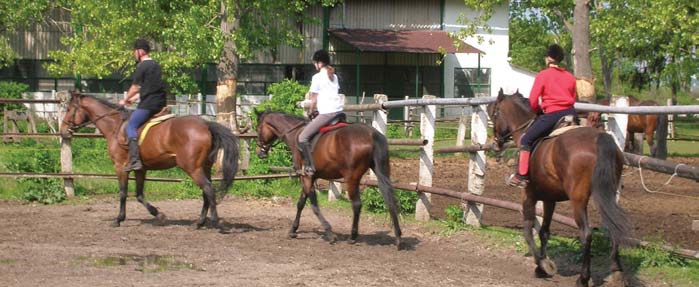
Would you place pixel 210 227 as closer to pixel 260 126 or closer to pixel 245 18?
pixel 260 126

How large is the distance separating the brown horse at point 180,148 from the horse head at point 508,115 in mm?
3743

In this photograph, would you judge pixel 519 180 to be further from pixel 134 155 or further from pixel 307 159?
pixel 134 155

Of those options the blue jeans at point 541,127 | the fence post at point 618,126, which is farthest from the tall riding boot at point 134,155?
the fence post at point 618,126

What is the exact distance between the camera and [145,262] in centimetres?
995

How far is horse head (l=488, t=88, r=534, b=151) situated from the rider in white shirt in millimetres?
2284

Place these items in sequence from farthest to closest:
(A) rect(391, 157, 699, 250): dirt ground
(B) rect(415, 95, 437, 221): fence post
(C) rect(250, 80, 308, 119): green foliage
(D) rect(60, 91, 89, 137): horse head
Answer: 1. (C) rect(250, 80, 308, 119): green foliage
2. (D) rect(60, 91, 89, 137): horse head
3. (B) rect(415, 95, 437, 221): fence post
4. (A) rect(391, 157, 699, 250): dirt ground

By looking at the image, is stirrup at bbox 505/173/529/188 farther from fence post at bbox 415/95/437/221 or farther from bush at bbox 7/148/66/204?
bush at bbox 7/148/66/204

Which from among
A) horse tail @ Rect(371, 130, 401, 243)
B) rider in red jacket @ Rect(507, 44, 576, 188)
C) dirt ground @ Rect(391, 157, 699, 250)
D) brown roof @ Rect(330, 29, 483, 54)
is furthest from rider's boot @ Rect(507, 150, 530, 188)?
brown roof @ Rect(330, 29, 483, 54)

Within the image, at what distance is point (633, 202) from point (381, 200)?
4.47 metres

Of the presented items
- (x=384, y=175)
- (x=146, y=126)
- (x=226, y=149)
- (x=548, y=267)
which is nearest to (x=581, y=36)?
(x=384, y=175)

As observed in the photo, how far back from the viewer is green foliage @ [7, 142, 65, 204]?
15719mm

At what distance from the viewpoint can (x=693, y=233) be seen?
11.6 metres

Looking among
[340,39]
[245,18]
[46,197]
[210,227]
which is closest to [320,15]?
[340,39]

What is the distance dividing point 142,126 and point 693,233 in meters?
7.48
